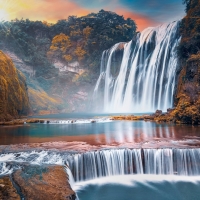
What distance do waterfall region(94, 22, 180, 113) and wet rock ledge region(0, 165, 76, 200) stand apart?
2379 centimetres

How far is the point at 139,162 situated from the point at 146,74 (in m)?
26.7

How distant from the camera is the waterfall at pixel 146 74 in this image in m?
31.9

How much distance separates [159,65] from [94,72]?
878 inches

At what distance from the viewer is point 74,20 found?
60656 mm

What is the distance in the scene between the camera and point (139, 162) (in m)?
10.4

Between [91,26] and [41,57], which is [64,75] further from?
[91,26]

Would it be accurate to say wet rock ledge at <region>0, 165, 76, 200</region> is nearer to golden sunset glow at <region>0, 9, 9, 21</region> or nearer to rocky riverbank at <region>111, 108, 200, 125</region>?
rocky riverbank at <region>111, 108, 200, 125</region>

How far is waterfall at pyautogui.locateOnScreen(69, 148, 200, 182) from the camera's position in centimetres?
1009

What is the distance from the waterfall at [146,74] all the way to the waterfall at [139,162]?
19937mm

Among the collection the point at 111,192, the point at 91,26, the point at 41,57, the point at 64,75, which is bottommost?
the point at 111,192

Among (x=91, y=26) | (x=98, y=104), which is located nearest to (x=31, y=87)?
(x=98, y=104)

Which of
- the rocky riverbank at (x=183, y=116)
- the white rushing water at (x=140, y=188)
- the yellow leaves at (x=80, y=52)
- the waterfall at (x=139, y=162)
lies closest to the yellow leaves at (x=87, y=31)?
the yellow leaves at (x=80, y=52)

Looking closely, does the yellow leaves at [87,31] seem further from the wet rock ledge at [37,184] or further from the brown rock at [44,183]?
the wet rock ledge at [37,184]

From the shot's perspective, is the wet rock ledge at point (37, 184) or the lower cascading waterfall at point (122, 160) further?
the lower cascading waterfall at point (122, 160)
